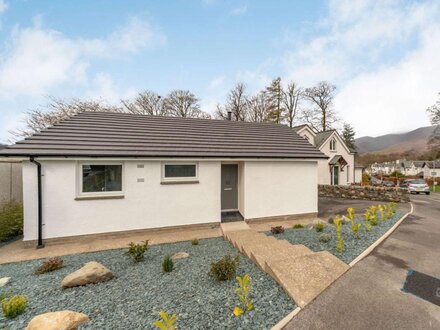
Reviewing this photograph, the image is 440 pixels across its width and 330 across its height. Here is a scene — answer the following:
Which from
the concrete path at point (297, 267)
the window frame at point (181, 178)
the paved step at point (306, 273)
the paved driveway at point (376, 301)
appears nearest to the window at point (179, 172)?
the window frame at point (181, 178)

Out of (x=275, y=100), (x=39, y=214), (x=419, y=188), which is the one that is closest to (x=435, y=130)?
(x=419, y=188)

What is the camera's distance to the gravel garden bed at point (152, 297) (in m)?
2.56

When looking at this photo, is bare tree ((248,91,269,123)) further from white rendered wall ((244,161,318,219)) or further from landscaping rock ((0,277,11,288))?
landscaping rock ((0,277,11,288))

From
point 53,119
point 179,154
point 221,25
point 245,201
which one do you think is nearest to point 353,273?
point 245,201

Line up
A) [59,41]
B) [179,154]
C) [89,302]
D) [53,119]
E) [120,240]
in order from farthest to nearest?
[53,119], [59,41], [179,154], [120,240], [89,302]

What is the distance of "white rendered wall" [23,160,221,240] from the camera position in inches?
234

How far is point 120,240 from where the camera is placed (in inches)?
251

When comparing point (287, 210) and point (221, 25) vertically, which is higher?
point (221, 25)

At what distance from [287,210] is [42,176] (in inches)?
362

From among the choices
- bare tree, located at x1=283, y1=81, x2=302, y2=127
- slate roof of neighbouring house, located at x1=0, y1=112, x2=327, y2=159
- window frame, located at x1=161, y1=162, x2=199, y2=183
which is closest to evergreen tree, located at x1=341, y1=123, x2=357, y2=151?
bare tree, located at x1=283, y1=81, x2=302, y2=127

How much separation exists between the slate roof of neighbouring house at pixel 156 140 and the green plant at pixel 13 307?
4333 mm

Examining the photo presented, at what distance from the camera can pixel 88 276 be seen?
3.58 m

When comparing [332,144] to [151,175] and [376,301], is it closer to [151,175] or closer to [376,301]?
[151,175]

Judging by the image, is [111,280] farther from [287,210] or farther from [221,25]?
[221,25]
